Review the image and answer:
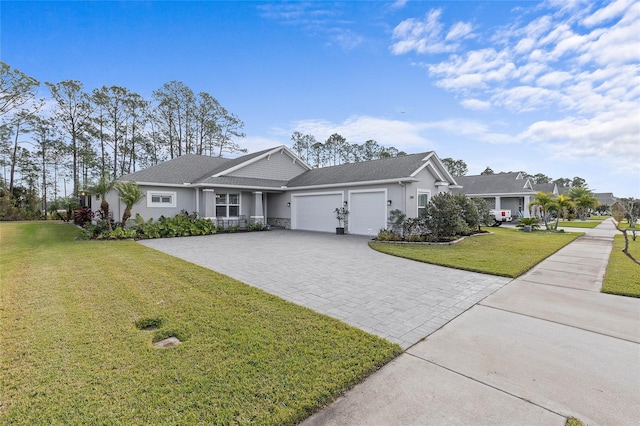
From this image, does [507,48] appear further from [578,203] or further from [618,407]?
[578,203]

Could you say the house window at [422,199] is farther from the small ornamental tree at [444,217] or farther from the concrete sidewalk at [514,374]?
the concrete sidewalk at [514,374]

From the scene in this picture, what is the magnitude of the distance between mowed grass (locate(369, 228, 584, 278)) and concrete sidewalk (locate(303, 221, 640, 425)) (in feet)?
8.44

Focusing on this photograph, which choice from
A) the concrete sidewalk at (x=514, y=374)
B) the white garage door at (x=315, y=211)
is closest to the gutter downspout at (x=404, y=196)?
the white garage door at (x=315, y=211)

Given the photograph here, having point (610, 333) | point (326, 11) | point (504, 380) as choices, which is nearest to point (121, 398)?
point (504, 380)

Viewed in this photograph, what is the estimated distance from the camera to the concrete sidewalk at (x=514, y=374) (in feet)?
7.47

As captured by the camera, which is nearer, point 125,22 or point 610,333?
point 610,333

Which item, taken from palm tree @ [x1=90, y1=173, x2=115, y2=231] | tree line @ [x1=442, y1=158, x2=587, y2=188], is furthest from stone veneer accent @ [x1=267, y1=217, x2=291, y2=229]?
tree line @ [x1=442, y1=158, x2=587, y2=188]

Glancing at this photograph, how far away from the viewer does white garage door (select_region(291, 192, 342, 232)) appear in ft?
52.0

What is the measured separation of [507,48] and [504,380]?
1222cm

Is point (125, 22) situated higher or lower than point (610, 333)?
higher

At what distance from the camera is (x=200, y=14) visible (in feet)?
37.6

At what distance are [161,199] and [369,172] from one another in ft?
36.8

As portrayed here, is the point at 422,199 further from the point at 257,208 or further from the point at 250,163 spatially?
the point at 250,163

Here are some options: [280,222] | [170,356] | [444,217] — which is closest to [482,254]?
[444,217]
